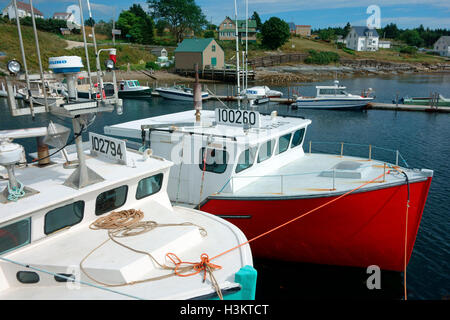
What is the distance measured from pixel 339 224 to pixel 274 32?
3803 inches

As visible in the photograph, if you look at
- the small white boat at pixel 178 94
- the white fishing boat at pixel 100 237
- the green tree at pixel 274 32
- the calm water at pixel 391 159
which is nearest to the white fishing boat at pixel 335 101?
the calm water at pixel 391 159

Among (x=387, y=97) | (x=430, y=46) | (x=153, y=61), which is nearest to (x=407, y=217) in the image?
(x=387, y=97)

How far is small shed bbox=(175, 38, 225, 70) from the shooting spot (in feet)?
238

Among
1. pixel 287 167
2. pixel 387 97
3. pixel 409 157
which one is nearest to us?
pixel 287 167

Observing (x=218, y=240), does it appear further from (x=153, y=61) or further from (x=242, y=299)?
(x=153, y=61)

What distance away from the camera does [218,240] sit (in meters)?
7.95

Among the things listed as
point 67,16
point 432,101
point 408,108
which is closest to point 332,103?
point 408,108

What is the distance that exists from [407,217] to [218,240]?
18.1 ft

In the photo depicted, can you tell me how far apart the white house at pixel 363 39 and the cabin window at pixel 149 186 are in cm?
13888

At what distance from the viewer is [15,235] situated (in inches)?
259

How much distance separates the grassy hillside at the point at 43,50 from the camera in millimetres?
55875

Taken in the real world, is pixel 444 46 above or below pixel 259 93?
above

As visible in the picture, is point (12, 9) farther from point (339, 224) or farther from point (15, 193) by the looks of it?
point (339, 224)

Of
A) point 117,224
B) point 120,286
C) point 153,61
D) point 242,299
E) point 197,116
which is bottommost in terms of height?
point 242,299
